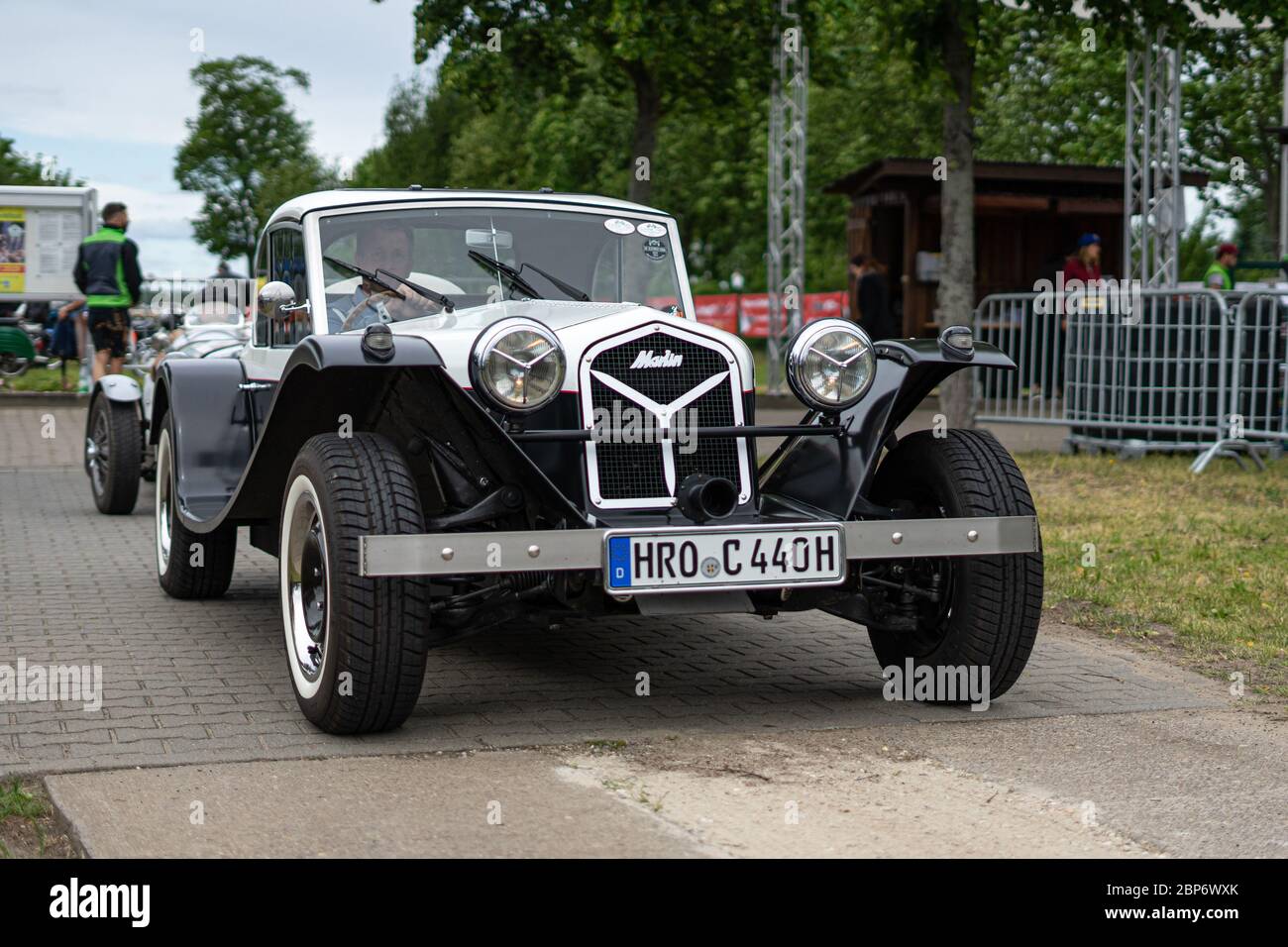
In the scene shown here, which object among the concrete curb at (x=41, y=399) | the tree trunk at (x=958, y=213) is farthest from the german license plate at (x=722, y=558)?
the concrete curb at (x=41, y=399)

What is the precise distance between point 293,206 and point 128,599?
2176 millimetres

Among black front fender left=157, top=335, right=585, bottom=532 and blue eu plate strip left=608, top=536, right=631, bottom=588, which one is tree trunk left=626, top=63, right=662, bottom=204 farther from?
blue eu plate strip left=608, top=536, right=631, bottom=588

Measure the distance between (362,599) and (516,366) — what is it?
0.85 m

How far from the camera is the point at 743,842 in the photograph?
3957 mm

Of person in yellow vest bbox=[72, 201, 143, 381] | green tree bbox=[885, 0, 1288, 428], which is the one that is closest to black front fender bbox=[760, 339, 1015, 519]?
green tree bbox=[885, 0, 1288, 428]

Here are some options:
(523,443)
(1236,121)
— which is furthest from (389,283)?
(1236,121)

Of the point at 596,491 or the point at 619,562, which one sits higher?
the point at 596,491

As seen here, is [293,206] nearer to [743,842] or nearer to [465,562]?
[465,562]

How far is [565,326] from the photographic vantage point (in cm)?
544

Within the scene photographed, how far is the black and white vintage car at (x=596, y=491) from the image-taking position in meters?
4.79

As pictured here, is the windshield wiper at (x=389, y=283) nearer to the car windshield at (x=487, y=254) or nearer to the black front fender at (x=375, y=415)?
the car windshield at (x=487, y=254)

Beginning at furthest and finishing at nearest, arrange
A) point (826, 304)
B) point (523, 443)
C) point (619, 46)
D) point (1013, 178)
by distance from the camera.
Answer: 1. point (826, 304)
2. point (1013, 178)
3. point (619, 46)
4. point (523, 443)

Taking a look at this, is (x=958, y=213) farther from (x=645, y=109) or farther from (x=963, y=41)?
(x=645, y=109)
